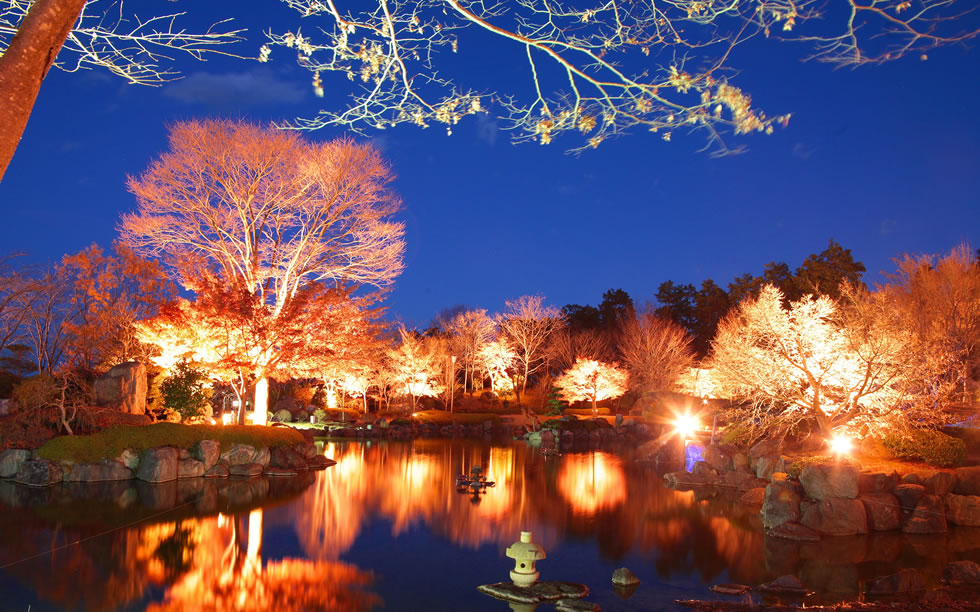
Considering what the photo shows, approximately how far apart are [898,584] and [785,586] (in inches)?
59.3

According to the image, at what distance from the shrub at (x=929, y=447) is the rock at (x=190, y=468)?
654 inches

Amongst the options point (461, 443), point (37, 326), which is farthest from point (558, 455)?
point (37, 326)

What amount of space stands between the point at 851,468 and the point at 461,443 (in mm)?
17277

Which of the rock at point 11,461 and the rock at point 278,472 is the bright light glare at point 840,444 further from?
the rock at point 11,461

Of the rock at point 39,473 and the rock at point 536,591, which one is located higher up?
the rock at point 39,473

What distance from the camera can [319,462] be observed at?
17.6 m

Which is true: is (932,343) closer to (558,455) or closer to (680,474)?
(680,474)

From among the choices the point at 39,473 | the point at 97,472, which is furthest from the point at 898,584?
the point at 39,473

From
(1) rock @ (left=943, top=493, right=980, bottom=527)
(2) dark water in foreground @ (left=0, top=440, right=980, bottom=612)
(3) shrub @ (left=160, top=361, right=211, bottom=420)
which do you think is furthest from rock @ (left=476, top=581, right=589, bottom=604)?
(3) shrub @ (left=160, top=361, right=211, bottom=420)

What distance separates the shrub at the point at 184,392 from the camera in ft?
55.2

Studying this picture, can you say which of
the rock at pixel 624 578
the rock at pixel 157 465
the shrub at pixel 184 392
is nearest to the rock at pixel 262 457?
the rock at pixel 157 465

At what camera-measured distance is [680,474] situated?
17.3m

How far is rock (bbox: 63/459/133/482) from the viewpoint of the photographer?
1327 cm

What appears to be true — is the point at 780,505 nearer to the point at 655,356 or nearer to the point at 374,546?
the point at 374,546
